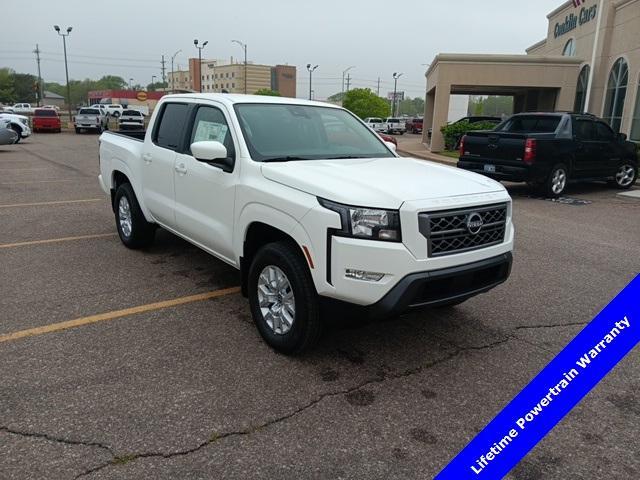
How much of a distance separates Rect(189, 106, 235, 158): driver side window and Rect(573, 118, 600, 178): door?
9467 mm

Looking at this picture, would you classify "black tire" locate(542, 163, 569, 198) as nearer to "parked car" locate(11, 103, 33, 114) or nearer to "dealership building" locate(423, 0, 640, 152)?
"dealership building" locate(423, 0, 640, 152)

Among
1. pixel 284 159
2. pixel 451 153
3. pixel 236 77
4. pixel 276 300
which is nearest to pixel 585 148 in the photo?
pixel 284 159

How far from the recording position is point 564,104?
23516 millimetres

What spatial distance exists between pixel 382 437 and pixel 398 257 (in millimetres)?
1033

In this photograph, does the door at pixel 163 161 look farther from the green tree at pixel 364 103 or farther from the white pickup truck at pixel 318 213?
the green tree at pixel 364 103

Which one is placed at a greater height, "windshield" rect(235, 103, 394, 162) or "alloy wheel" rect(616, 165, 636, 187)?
"windshield" rect(235, 103, 394, 162)

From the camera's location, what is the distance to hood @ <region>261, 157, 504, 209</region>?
11.0 ft

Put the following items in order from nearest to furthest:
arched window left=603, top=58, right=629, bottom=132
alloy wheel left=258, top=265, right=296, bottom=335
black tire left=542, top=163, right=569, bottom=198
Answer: alloy wheel left=258, top=265, right=296, bottom=335, black tire left=542, top=163, right=569, bottom=198, arched window left=603, top=58, right=629, bottom=132

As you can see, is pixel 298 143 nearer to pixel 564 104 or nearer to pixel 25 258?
pixel 25 258

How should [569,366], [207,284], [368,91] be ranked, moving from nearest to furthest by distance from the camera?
[569,366]
[207,284]
[368,91]

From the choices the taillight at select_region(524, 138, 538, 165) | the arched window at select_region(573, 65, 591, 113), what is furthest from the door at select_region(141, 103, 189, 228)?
the arched window at select_region(573, 65, 591, 113)

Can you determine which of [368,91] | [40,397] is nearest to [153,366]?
[40,397]

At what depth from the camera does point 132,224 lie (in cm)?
631

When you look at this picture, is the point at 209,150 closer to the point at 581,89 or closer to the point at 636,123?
the point at 636,123
